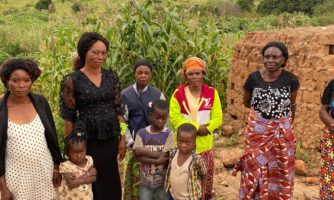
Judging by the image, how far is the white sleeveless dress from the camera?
8.33 feet

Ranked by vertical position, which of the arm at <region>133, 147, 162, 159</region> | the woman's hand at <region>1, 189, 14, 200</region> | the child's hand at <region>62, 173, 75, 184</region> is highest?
the arm at <region>133, 147, 162, 159</region>

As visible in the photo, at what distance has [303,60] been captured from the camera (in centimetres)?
518

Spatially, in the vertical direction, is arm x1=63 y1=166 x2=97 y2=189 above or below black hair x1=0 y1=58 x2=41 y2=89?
below

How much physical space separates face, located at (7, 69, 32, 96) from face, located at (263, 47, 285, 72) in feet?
6.41

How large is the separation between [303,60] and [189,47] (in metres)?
1.74

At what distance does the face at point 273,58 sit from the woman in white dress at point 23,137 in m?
1.85

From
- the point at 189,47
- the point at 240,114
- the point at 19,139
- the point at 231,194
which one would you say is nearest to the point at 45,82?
the point at 189,47

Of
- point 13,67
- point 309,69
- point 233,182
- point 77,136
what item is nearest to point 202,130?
point 77,136

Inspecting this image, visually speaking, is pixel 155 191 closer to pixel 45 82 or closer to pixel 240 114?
pixel 240 114

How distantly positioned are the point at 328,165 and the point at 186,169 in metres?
1.30

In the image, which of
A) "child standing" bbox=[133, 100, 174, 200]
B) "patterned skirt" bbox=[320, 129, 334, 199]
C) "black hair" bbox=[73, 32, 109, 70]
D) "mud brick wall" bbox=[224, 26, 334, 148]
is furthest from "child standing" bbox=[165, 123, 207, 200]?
"mud brick wall" bbox=[224, 26, 334, 148]

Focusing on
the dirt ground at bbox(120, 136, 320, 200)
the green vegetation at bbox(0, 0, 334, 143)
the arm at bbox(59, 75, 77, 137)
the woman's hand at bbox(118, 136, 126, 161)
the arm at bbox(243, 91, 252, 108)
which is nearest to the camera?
the arm at bbox(59, 75, 77, 137)

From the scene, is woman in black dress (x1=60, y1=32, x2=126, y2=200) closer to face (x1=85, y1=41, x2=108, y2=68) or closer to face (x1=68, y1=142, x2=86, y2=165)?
face (x1=85, y1=41, x2=108, y2=68)

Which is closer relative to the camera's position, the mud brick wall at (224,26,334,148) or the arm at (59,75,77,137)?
the arm at (59,75,77,137)
